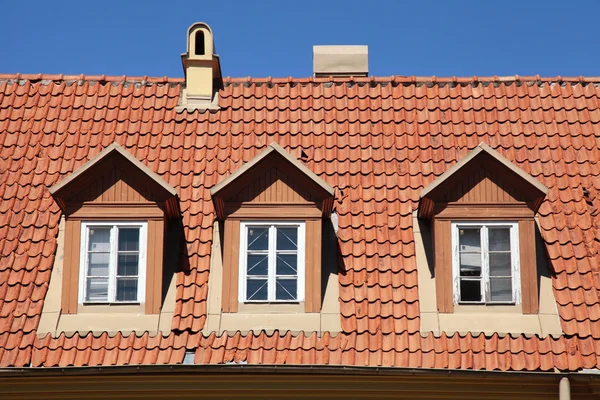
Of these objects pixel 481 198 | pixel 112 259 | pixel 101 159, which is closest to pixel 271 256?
pixel 112 259

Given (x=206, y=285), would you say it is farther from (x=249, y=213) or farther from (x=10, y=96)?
Result: (x=10, y=96)

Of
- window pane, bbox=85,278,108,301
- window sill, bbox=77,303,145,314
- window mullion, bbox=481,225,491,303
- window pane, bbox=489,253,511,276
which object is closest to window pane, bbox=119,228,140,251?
window pane, bbox=85,278,108,301

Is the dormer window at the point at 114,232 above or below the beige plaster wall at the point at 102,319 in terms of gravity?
above

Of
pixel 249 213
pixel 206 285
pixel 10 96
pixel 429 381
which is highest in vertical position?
pixel 10 96

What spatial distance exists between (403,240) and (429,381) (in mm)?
2241

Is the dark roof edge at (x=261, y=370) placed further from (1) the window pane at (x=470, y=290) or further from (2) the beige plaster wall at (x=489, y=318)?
(1) the window pane at (x=470, y=290)

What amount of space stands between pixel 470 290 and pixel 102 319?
471 cm

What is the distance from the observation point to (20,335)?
14.8 metres

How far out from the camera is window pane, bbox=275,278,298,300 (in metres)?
15.3

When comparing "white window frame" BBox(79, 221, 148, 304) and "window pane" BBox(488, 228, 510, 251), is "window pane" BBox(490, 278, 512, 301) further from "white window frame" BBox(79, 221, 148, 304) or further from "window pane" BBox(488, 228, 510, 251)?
"white window frame" BBox(79, 221, 148, 304)

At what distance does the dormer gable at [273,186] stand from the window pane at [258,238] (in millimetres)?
328

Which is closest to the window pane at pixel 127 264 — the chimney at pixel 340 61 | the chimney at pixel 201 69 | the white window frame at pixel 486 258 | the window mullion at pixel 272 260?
the window mullion at pixel 272 260

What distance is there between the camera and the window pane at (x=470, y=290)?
605 inches

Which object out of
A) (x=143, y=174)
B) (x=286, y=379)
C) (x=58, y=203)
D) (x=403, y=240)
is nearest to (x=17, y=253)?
(x=58, y=203)
